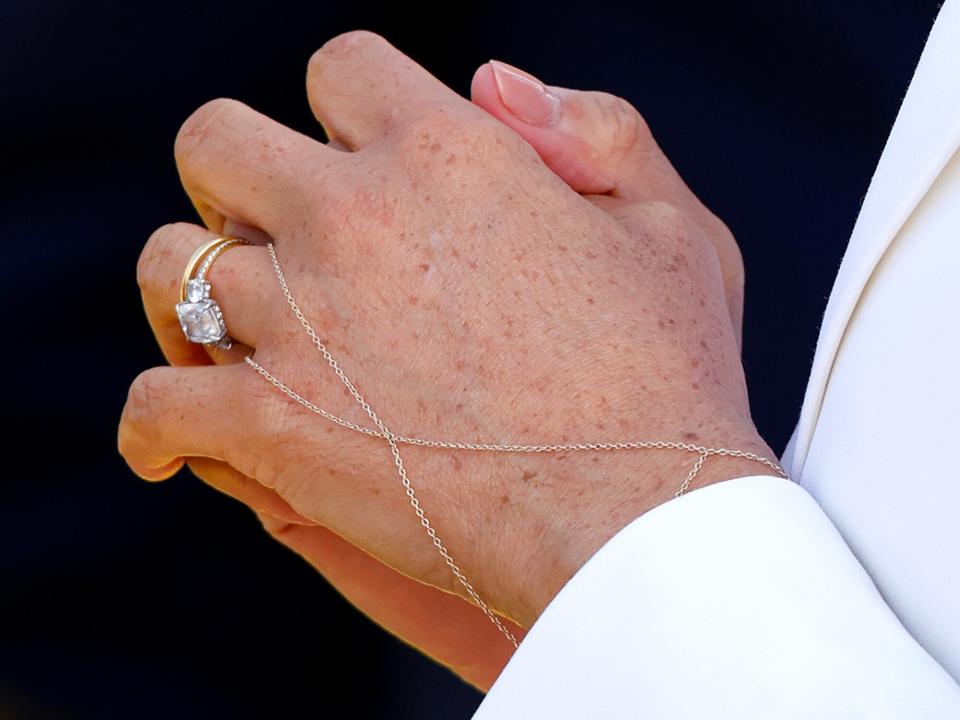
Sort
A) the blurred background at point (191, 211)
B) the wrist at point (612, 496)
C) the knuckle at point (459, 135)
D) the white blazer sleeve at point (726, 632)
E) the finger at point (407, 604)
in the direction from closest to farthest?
the white blazer sleeve at point (726, 632) → the wrist at point (612, 496) → the knuckle at point (459, 135) → the finger at point (407, 604) → the blurred background at point (191, 211)

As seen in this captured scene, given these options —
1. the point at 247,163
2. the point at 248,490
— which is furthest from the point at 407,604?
the point at 247,163

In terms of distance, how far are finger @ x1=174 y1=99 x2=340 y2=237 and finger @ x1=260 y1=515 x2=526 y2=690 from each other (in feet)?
0.83

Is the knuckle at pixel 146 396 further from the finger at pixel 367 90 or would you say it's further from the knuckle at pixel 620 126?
the knuckle at pixel 620 126

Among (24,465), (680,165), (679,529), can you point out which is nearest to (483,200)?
(679,529)

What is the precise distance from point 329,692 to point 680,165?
2.40 ft

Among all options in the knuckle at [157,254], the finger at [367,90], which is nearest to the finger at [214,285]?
the knuckle at [157,254]

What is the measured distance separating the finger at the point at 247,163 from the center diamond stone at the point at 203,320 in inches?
2.9

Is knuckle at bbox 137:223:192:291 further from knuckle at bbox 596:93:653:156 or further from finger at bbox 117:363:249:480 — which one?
knuckle at bbox 596:93:653:156

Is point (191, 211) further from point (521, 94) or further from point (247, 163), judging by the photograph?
point (521, 94)

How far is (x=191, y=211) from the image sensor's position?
3.81 feet

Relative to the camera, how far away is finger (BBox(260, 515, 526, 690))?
905 millimetres

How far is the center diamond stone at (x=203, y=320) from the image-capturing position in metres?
0.81

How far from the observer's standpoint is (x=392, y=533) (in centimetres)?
73

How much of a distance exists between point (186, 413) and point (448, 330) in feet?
0.73
